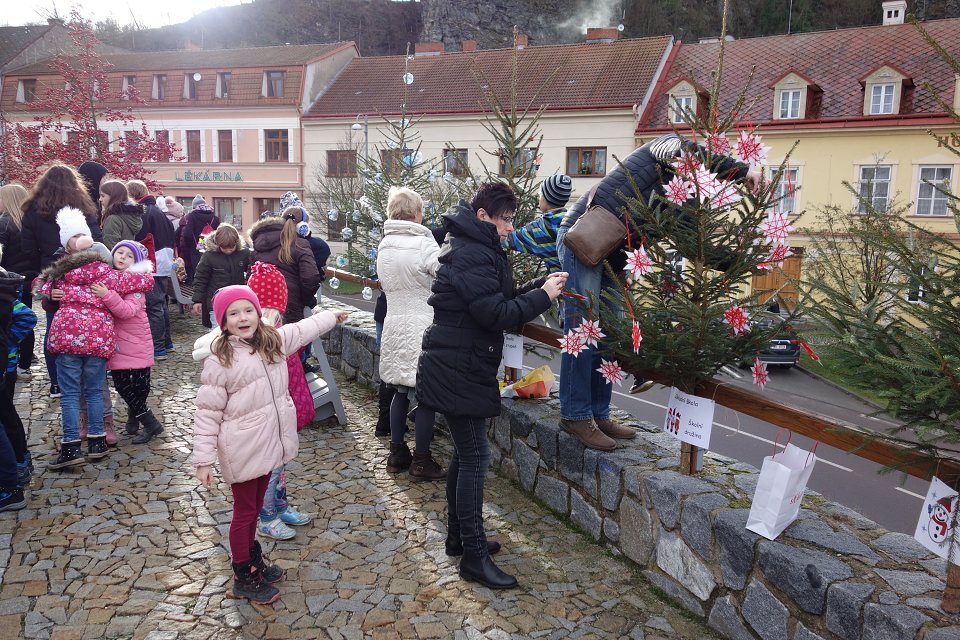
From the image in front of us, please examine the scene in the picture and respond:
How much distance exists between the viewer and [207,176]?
3944cm

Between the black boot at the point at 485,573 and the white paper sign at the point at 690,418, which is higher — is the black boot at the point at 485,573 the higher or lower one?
the lower one

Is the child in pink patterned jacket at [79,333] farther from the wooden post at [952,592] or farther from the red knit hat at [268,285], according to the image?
the wooden post at [952,592]

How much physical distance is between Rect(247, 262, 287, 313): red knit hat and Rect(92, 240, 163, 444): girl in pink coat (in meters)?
1.65

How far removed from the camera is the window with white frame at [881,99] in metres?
26.0

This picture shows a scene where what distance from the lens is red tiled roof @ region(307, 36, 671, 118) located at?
101 ft

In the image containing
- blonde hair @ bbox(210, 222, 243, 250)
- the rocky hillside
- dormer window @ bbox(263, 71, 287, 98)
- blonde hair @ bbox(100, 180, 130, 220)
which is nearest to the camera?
blonde hair @ bbox(210, 222, 243, 250)

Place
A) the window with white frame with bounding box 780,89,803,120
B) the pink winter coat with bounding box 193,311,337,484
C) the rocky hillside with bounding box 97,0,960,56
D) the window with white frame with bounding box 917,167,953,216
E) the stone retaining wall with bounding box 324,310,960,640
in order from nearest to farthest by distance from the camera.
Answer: the stone retaining wall with bounding box 324,310,960,640
the pink winter coat with bounding box 193,311,337,484
the window with white frame with bounding box 917,167,953,216
the window with white frame with bounding box 780,89,803,120
the rocky hillside with bounding box 97,0,960,56

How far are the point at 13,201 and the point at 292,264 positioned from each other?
95.6 inches

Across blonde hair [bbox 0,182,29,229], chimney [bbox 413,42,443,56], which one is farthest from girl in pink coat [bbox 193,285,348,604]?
chimney [bbox 413,42,443,56]

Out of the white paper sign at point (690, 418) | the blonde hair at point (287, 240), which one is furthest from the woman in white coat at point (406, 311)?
the white paper sign at point (690, 418)

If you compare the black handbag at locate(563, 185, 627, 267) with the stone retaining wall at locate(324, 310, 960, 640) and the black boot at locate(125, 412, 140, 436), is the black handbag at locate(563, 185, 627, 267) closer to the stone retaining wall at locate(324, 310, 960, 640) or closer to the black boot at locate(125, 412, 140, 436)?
the stone retaining wall at locate(324, 310, 960, 640)

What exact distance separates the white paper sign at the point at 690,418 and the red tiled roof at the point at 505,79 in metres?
26.1

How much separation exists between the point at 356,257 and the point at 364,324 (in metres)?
2.62

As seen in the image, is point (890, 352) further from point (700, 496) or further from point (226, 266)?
point (226, 266)
